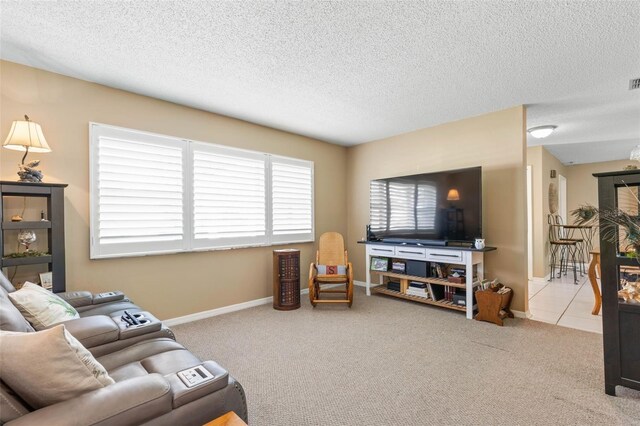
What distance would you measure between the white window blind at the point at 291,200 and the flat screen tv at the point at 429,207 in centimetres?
106

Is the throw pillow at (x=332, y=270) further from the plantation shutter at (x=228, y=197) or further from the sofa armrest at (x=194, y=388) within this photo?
the sofa armrest at (x=194, y=388)

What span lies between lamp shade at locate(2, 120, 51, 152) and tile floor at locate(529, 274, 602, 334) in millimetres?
5333

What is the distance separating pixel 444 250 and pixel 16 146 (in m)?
4.36

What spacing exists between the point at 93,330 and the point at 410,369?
2.22 m

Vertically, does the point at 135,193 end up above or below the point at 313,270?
above

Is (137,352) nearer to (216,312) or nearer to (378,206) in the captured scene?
(216,312)

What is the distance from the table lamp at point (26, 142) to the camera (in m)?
2.34

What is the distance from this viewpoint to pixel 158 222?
3.37 m

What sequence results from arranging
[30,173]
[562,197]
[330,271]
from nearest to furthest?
[30,173], [330,271], [562,197]

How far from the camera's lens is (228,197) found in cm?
398

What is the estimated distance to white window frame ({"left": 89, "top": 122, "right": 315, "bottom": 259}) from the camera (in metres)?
2.98

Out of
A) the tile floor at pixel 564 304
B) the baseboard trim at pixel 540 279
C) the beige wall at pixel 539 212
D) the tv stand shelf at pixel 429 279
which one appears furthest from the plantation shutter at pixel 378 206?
the baseboard trim at pixel 540 279

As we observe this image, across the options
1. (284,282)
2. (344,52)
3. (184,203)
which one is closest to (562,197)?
(284,282)

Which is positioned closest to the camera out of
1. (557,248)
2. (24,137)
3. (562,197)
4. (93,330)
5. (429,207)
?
(93,330)
